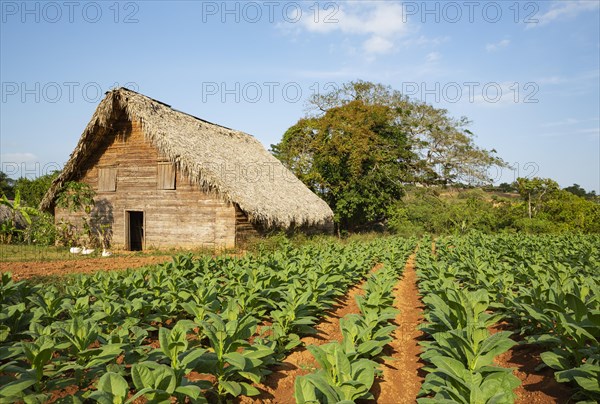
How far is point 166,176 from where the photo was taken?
51.0 ft

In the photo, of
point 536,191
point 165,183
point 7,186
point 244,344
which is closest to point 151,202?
point 165,183

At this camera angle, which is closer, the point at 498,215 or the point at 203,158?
the point at 203,158

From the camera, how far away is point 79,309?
4.40 m

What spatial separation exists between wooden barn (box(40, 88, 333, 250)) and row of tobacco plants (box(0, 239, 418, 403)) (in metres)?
7.55

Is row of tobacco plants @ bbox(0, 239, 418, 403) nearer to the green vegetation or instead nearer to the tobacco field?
the tobacco field

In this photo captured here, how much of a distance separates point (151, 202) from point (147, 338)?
39.8ft

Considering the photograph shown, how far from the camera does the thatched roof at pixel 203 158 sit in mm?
14438

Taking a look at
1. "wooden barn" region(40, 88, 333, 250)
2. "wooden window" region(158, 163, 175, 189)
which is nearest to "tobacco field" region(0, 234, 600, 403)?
"wooden barn" region(40, 88, 333, 250)

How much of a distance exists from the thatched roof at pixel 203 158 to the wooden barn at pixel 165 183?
0.13ft

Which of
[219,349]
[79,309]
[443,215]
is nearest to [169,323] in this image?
[79,309]

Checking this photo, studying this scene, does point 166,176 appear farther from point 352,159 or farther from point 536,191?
point 536,191

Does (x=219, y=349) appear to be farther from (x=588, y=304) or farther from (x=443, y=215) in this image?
(x=443, y=215)

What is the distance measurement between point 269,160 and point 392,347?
17705mm

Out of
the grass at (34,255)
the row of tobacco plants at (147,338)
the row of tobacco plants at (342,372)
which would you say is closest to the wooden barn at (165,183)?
the grass at (34,255)
